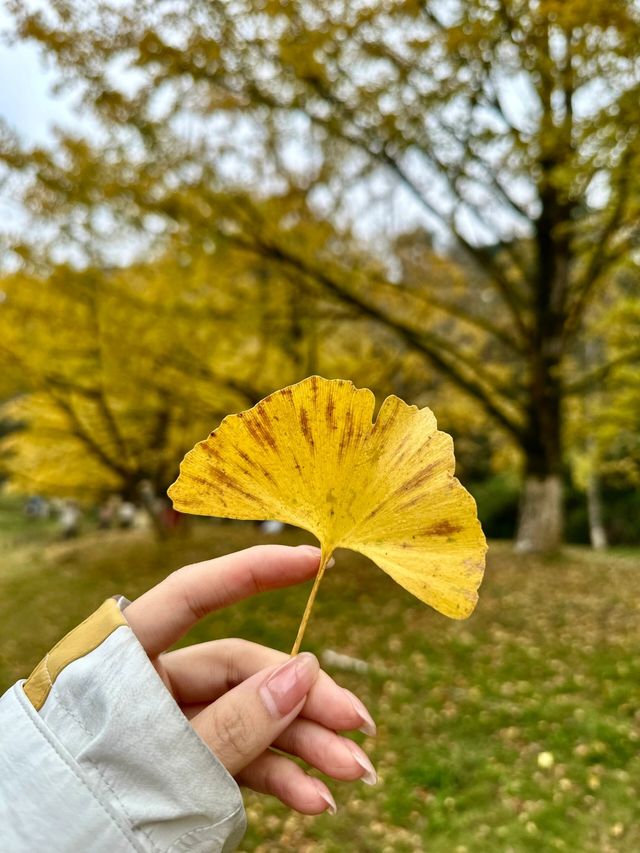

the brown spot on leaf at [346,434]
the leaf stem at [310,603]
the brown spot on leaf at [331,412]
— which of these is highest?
the brown spot on leaf at [331,412]

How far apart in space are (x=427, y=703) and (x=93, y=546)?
7.69m

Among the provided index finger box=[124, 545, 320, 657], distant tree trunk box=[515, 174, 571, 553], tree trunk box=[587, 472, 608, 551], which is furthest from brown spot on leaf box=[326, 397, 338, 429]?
tree trunk box=[587, 472, 608, 551]

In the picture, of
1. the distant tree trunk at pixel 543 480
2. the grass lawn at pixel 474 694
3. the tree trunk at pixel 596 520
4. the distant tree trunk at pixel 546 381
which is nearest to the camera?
the grass lawn at pixel 474 694

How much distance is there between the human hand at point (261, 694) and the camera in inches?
31.4

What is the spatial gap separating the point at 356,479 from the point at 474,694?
3939 millimetres

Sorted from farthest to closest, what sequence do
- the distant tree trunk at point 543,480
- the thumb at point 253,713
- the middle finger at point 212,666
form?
the distant tree trunk at point 543,480 < the middle finger at point 212,666 < the thumb at point 253,713

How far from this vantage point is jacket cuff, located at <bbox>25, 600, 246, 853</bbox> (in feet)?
2.27

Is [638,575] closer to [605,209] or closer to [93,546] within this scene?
[605,209]

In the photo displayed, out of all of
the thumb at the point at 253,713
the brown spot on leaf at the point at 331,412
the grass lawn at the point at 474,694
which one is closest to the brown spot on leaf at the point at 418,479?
the brown spot on leaf at the point at 331,412

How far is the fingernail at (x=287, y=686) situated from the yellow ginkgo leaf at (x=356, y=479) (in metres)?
0.14

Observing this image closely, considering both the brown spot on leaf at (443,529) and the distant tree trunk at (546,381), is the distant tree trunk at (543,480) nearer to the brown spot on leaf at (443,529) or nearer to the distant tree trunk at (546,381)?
the distant tree trunk at (546,381)

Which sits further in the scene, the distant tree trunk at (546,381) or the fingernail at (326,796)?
the distant tree trunk at (546,381)

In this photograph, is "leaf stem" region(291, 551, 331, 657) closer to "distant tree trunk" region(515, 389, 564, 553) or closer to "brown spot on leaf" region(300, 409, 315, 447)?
"brown spot on leaf" region(300, 409, 315, 447)

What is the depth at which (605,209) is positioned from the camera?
482 centimetres
